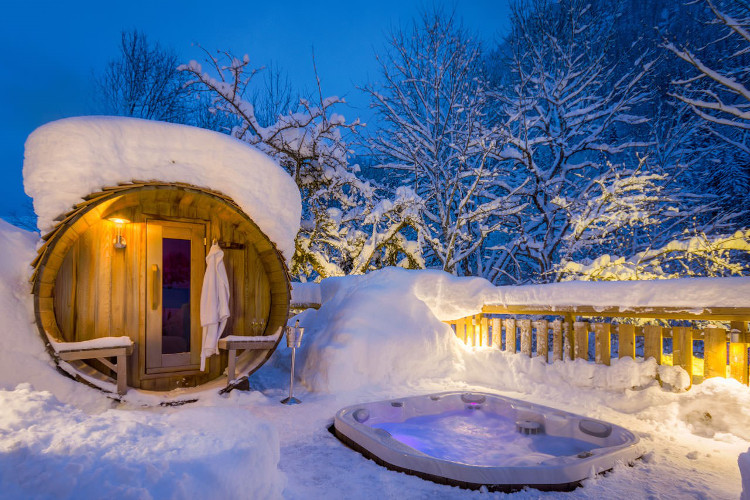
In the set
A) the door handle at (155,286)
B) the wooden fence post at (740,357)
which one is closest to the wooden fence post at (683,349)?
the wooden fence post at (740,357)

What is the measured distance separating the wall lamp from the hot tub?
3183 millimetres

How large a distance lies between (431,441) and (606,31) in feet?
38.5

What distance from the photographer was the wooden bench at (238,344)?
4.70 meters

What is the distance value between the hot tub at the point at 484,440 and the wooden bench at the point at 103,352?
2367 mm

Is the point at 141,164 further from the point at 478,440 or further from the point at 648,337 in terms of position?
the point at 648,337

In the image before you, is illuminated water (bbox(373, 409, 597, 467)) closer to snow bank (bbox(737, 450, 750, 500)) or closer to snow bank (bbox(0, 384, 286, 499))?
snow bank (bbox(737, 450, 750, 500))

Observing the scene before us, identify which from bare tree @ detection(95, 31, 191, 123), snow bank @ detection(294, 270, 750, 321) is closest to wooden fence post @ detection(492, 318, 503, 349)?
snow bank @ detection(294, 270, 750, 321)

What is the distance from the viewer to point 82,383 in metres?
3.95

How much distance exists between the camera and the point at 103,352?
3973 millimetres

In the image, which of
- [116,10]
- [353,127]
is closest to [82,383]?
[353,127]

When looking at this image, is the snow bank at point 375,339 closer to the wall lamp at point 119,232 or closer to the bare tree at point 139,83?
the wall lamp at point 119,232

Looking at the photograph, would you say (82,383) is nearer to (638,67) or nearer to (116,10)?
(638,67)

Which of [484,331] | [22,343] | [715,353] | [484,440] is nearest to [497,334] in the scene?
[484,331]

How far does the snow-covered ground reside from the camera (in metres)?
1.66
